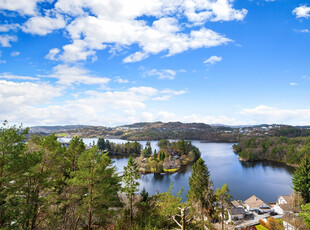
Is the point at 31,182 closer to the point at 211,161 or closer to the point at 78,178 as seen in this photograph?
the point at 78,178

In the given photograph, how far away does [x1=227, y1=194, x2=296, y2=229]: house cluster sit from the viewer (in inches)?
781

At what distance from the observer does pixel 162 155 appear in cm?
4519

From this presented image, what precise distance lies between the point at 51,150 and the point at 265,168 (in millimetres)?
46328

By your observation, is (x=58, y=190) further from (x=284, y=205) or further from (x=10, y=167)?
(x=284, y=205)

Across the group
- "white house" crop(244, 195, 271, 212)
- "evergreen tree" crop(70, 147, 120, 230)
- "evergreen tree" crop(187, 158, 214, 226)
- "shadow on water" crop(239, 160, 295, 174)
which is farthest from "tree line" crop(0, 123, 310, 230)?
"shadow on water" crop(239, 160, 295, 174)

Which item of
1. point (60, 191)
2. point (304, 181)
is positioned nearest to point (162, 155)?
point (304, 181)

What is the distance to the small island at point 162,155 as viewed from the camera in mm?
41822

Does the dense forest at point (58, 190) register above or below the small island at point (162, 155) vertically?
above

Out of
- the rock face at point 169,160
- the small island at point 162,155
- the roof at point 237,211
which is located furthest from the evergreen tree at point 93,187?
the rock face at point 169,160

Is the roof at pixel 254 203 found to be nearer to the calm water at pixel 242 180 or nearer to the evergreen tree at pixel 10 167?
the calm water at pixel 242 180

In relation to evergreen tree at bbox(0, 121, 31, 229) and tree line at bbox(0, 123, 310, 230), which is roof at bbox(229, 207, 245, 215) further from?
evergreen tree at bbox(0, 121, 31, 229)

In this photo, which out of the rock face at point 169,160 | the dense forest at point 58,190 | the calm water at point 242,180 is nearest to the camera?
the dense forest at point 58,190

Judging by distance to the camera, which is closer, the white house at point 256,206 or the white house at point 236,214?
the white house at point 236,214

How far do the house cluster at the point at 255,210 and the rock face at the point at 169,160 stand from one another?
66.1 ft
